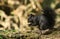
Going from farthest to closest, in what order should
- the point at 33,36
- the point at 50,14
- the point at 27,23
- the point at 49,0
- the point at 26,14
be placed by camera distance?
the point at 49,0
the point at 26,14
the point at 27,23
the point at 50,14
the point at 33,36

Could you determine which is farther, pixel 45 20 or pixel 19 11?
pixel 19 11

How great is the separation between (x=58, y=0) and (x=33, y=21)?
2.45 meters

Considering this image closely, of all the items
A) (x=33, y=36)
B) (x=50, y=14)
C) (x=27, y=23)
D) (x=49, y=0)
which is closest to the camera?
(x=33, y=36)

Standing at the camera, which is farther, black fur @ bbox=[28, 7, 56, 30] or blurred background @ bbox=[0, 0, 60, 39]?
blurred background @ bbox=[0, 0, 60, 39]

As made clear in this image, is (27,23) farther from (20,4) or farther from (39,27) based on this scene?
(20,4)

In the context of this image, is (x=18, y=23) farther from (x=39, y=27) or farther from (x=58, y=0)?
(x=58, y=0)

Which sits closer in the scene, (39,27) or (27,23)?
(39,27)

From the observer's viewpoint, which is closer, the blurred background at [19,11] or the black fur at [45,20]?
the black fur at [45,20]

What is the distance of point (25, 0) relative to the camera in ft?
26.0

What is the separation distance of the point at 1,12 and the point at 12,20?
1.47ft

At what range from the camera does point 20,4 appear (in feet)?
26.3

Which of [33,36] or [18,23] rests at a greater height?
[33,36]

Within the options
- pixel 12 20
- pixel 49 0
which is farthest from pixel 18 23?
pixel 49 0

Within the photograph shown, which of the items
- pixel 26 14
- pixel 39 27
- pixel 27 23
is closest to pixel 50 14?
pixel 39 27
